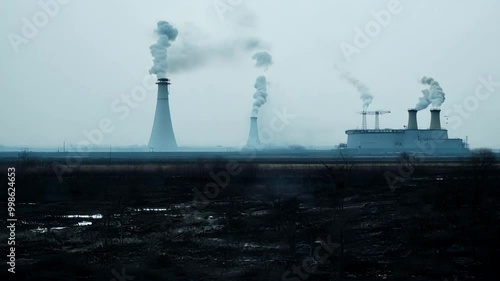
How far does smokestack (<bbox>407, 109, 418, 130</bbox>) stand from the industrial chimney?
1485 inches

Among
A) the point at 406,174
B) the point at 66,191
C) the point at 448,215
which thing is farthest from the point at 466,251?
the point at 406,174

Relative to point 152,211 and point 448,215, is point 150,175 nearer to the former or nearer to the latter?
point 152,211

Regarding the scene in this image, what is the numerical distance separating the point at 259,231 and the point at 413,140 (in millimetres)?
73990

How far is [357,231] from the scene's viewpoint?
17.5 metres

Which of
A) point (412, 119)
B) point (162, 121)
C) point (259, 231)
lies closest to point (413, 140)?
point (412, 119)

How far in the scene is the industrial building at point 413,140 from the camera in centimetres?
8706

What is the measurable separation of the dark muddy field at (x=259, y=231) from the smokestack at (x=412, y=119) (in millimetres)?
60550

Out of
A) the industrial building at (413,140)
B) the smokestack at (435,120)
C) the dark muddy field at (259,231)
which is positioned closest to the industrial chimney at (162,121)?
the industrial building at (413,140)

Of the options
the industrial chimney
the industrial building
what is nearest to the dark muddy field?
the industrial chimney

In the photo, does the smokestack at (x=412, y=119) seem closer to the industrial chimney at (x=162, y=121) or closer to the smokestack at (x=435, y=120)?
the smokestack at (x=435, y=120)

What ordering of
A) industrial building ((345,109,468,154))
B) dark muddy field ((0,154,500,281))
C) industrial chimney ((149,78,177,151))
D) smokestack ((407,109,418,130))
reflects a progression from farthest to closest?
smokestack ((407,109,418,130)) → industrial building ((345,109,468,154)) → industrial chimney ((149,78,177,151)) → dark muddy field ((0,154,500,281))

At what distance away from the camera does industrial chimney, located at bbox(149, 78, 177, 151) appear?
246 ft

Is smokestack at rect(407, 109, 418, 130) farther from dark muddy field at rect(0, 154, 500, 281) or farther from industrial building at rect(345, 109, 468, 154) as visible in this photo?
dark muddy field at rect(0, 154, 500, 281)

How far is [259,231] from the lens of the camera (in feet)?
57.6
